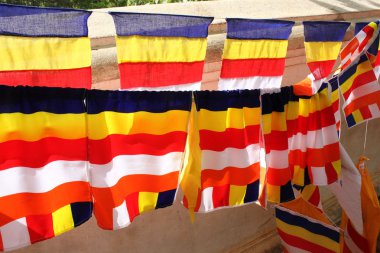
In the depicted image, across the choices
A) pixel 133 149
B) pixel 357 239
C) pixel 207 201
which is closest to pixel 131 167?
pixel 133 149

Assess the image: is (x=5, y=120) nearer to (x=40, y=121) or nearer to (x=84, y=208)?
(x=40, y=121)

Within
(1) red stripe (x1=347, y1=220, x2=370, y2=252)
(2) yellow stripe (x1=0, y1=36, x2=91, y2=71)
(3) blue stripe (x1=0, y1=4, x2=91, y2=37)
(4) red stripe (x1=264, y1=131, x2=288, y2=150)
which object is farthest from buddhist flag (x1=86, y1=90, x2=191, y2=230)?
(1) red stripe (x1=347, y1=220, x2=370, y2=252)

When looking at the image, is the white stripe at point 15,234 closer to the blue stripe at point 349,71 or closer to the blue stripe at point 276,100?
the blue stripe at point 276,100

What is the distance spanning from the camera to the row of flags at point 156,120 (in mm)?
1979

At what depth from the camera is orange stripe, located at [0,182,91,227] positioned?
6.63ft

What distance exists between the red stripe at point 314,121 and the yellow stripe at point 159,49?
3.64ft

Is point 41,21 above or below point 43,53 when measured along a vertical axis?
above

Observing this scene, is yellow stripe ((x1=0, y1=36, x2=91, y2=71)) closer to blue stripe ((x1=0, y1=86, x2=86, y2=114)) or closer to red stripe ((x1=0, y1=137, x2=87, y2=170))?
blue stripe ((x1=0, y1=86, x2=86, y2=114))

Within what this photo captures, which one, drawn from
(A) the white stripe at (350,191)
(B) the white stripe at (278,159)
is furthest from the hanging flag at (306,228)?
(B) the white stripe at (278,159)

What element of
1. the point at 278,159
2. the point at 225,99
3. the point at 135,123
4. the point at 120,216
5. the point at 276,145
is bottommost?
the point at 120,216

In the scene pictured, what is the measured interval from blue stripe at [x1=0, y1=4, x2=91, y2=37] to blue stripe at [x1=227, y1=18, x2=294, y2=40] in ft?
3.21

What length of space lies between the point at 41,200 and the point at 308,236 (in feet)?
9.24

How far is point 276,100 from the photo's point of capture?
2.85 m

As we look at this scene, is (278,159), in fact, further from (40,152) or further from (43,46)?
(43,46)
